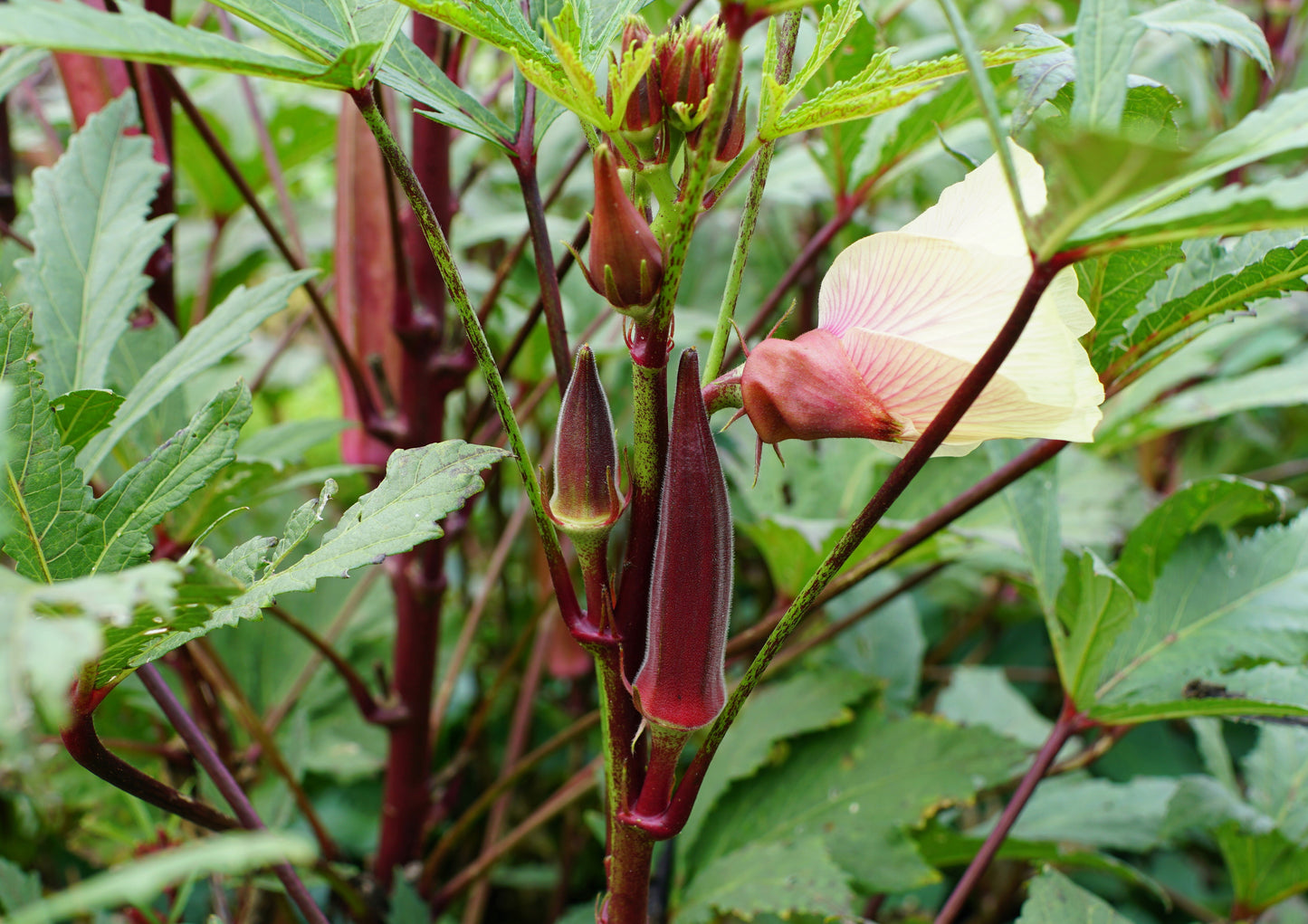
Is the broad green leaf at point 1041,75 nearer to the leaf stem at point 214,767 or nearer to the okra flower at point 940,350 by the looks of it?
the okra flower at point 940,350

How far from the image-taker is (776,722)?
29.7 inches

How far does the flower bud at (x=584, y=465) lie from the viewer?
359 millimetres

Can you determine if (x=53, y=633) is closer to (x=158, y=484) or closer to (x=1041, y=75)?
(x=158, y=484)

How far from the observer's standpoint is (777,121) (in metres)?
0.33

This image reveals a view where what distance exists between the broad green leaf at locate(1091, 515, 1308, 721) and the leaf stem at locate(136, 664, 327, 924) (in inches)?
17.4

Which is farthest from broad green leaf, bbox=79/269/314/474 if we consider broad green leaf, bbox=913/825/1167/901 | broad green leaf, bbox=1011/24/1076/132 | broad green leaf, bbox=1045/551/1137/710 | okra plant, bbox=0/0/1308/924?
broad green leaf, bbox=913/825/1167/901

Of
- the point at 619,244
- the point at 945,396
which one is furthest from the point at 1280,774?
the point at 619,244

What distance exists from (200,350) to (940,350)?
373 mm

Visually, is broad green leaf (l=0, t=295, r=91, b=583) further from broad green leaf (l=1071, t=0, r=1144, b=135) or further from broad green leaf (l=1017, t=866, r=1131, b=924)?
broad green leaf (l=1017, t=866, r=1131, b=924)

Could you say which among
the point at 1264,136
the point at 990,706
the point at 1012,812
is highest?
the point at 1264,136

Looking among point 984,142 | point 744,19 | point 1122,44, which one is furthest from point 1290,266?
point 984,142

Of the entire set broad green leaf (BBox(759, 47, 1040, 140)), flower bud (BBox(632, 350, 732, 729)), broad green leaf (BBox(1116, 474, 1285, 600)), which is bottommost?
broad green leaf (BBox(1116, 474, 1285, 600))

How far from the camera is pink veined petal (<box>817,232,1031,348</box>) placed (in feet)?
1.06

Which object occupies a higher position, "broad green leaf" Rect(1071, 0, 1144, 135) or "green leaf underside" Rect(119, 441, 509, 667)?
"broad green leaf" Rect(1071, 0, 1144, 135)
